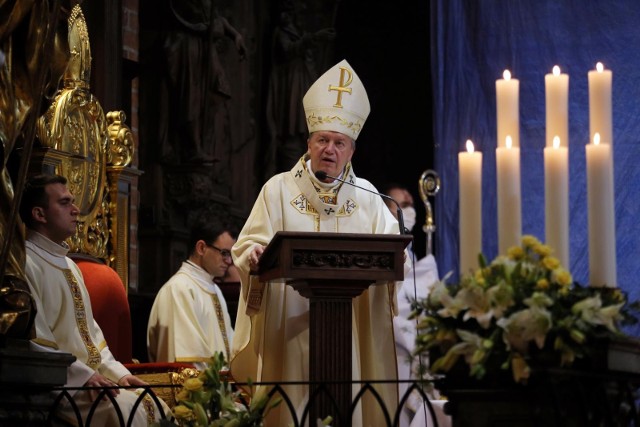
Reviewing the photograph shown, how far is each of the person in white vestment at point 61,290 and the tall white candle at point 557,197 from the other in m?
2.67

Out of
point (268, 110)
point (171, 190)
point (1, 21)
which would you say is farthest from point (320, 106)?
point (268, 110)

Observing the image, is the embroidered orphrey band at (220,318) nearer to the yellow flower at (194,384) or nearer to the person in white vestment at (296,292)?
the person in white vestment at (296,292)

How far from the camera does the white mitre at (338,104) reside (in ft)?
21.5

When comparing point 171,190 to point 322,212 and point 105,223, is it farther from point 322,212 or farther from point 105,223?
point 322,212

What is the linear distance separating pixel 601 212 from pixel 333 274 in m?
1.72

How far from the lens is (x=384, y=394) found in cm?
638

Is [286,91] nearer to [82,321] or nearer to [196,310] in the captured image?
[196,310]

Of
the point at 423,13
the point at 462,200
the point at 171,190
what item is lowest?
the point at 462,200

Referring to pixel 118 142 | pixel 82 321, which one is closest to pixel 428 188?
pixel 118 142

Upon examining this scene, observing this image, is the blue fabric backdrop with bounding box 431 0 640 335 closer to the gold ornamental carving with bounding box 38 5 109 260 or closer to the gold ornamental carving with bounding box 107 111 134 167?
the gold ornamental carving with bounding box 107 111 134 167

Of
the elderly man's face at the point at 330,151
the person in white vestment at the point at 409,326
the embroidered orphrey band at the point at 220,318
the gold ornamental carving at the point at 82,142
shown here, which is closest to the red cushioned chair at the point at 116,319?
the gold ornamental carving at the point at 82,142

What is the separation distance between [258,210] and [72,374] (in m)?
1.17

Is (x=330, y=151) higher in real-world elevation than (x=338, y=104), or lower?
lower

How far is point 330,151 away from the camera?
6430mm
